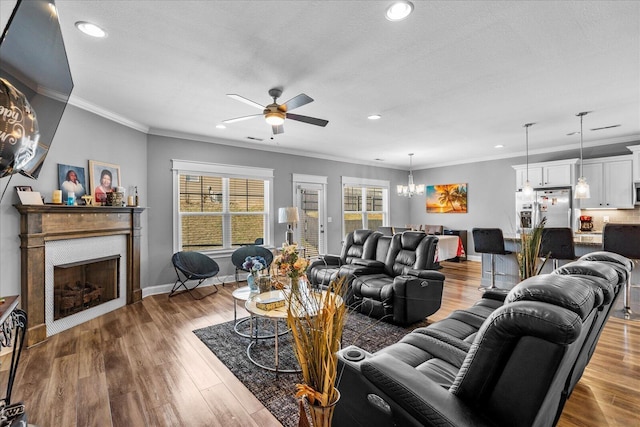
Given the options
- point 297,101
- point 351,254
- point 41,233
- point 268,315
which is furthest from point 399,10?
point 41,233

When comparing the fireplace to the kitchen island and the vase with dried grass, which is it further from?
the kitchen island

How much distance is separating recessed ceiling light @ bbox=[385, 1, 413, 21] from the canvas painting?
6755 mm

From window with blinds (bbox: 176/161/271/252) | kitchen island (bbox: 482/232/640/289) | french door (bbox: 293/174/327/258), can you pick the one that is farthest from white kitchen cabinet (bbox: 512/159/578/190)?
window with blinds (bbox: 176/161/271/252)

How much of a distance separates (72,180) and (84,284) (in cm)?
131

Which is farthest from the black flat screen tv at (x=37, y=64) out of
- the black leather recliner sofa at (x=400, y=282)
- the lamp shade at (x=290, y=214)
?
the lamp shade at (x=290, y=214)

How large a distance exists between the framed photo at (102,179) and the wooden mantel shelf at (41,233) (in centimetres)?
24

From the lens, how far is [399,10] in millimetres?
1982

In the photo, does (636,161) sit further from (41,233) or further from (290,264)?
(41,233)

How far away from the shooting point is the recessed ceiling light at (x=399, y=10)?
1925 mm

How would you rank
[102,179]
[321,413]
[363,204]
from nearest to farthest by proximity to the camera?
[321,413]
[102,179]
[363,204]

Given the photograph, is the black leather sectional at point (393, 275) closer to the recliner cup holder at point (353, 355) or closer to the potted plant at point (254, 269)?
the potted plant at point (254, 269)

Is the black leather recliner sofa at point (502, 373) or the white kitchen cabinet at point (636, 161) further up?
the white kitchen cabinet at point (636, 161)

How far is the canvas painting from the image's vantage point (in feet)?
26.2

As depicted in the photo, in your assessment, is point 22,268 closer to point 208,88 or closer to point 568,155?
point 208,88
